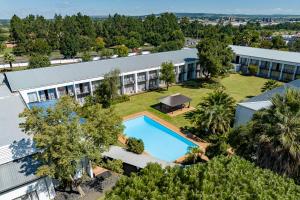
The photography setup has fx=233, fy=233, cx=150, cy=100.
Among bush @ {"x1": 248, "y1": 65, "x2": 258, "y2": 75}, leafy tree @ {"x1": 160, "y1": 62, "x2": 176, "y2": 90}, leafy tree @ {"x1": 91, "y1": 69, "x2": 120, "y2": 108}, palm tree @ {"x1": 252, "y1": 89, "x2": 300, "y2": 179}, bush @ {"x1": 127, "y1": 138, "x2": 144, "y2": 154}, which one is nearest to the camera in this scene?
palm tree @ {"x1": 252, "y1": 89, "x2": 300, "y2": 179}

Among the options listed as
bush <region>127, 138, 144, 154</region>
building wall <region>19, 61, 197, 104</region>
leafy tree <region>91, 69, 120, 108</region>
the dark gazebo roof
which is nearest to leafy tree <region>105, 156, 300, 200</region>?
bush <region>127, 138, 144, 154</region>

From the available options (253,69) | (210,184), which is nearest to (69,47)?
(253,69)

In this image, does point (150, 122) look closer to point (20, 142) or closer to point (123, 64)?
point (123, 64)

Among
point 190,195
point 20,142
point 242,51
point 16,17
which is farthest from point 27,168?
point 16,17

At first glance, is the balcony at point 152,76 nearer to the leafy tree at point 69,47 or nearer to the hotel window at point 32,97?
the hotel window at point 32,97

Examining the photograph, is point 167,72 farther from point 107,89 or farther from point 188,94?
point 107,89

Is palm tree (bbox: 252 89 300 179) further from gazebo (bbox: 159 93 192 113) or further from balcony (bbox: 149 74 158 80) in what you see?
balcony (bbox: 149 74 158 80)
